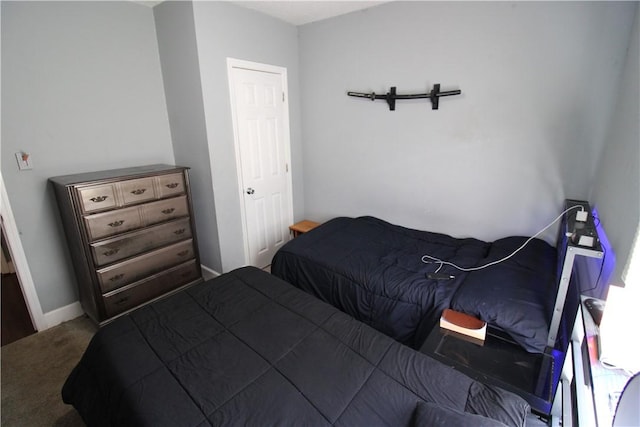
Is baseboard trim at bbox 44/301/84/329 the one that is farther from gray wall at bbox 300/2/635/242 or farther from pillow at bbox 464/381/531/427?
pillow at bbox 464/381/531/427

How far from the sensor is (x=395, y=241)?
8.68 feet

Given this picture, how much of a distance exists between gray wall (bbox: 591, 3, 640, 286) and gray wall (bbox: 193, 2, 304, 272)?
106 inches

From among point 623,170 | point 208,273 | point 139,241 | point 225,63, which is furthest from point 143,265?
point 623,170

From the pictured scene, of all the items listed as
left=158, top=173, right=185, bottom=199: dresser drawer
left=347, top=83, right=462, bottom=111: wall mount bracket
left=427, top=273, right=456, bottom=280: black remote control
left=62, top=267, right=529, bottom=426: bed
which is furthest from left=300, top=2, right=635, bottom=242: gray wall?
left=62, top=267, right=529, bottom=426: bed

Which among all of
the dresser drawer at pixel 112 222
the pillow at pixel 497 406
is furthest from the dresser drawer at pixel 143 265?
the pillow at pixel 497 406

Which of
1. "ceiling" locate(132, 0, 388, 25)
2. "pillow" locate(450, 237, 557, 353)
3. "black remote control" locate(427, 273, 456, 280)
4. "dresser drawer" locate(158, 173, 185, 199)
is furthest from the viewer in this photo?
"ceiling" locate(132, 0, 388, 25)

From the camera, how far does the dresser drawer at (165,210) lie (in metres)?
2.41

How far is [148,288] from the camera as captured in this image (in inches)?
98.8

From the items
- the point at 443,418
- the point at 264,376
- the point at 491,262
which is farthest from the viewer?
the point at 491,262

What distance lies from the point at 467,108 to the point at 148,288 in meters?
3.06

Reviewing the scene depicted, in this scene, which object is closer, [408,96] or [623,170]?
[623,170]

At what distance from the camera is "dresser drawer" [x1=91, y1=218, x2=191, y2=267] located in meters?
2.21

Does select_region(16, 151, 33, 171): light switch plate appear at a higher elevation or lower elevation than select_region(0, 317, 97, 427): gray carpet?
higher

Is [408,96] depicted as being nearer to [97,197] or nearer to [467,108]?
[467,108]
